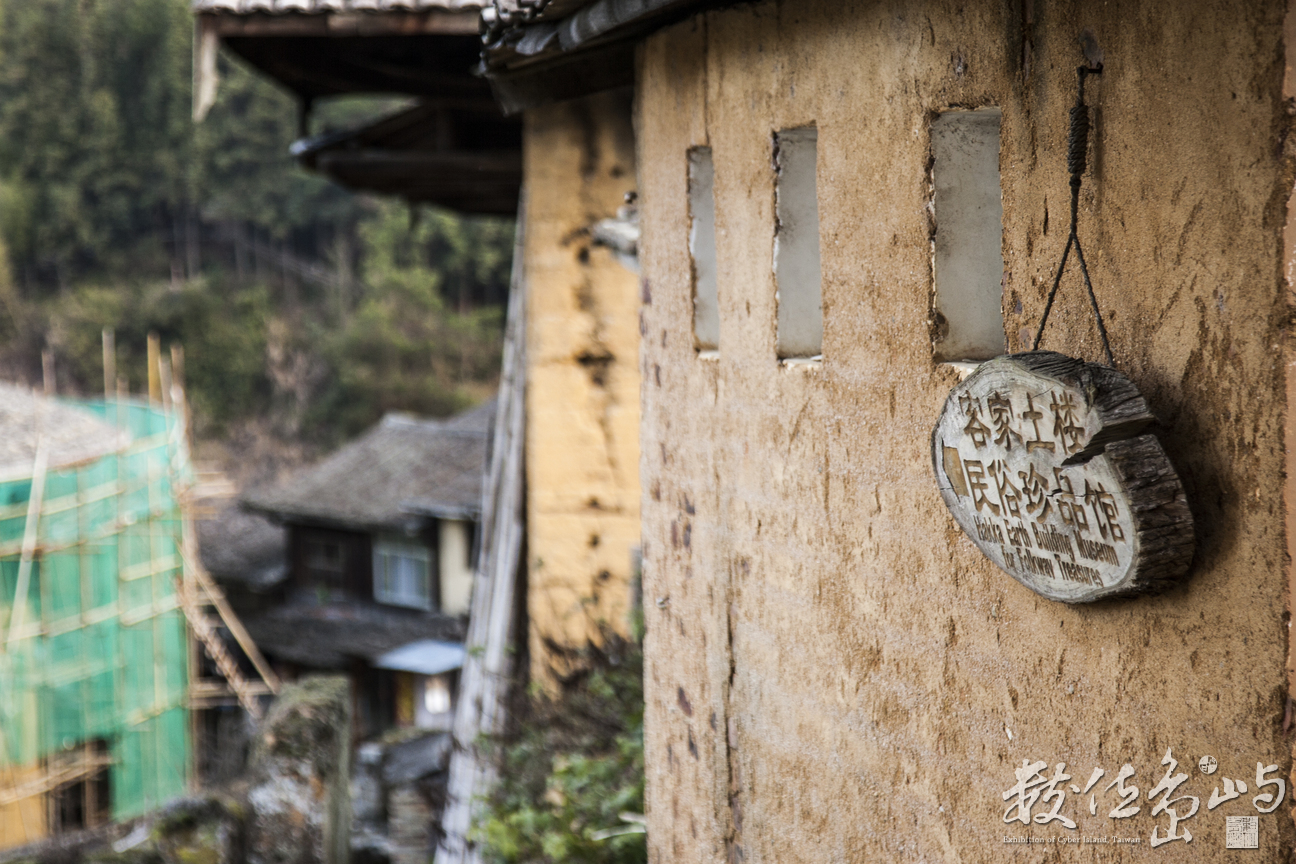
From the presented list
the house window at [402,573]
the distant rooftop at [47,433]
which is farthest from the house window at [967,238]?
the house window at [402,573]

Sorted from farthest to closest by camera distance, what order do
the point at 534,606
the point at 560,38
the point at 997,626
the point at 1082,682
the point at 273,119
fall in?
1. the point at 273,119
2. the point at 534,606
3. the point at 560,38
4. the point at 997,626
5. the point at 1082,682

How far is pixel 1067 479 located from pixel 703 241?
1510mm

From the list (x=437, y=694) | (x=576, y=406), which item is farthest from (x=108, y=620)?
(x=576, y=406)

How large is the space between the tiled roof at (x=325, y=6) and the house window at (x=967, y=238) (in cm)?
374

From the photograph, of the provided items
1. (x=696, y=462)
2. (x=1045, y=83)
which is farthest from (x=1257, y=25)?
(x=696, y=462)

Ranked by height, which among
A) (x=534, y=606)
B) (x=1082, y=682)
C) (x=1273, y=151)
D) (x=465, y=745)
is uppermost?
(x=1273, y=151)

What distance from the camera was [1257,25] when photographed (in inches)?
56.4

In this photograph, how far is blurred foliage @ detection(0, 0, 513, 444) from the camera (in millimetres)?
27781

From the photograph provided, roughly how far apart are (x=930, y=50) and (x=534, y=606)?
4094mm

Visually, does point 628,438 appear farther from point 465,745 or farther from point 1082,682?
point 1082,682

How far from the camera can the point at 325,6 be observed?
5.31 meters

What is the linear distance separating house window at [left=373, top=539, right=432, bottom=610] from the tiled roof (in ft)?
42.9

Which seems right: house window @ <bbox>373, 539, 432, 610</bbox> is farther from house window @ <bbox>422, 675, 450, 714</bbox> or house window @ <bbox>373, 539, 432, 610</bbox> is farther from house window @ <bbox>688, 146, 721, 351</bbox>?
house window @ <bbox>688, 146, 721, 351</bbox>

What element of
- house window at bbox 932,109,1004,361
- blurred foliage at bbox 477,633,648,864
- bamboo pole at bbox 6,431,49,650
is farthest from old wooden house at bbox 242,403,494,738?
house window at bbox 932,109,1004,361
